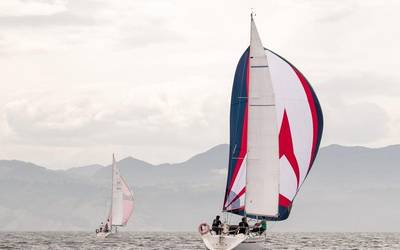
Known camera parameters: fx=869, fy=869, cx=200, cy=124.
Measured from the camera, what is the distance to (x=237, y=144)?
164ft

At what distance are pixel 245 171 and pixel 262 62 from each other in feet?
21.1

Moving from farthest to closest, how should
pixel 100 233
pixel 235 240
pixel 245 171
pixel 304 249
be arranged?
1. pixel 100 233
2. pixel 304 249
3. pixel 245 171
4. pixel 235 240

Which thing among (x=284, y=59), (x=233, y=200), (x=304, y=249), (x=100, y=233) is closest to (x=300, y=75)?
(x=284, y=59)

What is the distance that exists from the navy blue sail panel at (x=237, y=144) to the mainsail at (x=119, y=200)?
6717cm

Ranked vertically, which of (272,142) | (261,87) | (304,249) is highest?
(261,87)

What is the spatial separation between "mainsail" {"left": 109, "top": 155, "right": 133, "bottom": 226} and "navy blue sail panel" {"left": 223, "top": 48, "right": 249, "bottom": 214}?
67.2 meters

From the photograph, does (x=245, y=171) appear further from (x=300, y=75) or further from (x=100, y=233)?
(x=100, y=233)

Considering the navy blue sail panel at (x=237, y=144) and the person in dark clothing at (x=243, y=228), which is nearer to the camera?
the person in dark clothing at (x=243, y=228)

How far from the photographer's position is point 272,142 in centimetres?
4734

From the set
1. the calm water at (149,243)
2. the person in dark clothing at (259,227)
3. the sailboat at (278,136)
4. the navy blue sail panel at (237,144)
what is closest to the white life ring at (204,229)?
the sailboat at (278,136)

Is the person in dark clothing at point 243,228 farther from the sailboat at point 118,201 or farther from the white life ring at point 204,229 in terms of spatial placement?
the sailboat at point 118,201

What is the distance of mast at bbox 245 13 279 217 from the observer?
155ft

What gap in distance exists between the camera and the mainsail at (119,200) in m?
117

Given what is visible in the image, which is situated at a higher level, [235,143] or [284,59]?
[284,59]
